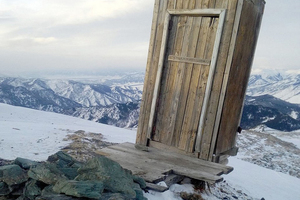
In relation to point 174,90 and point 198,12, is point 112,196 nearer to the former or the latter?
point 174,90

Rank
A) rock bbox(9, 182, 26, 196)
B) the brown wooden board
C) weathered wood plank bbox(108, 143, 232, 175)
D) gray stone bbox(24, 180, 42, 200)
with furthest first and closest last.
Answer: weathered wood plank bbox(108, 143, 232, 175) → the brown wooden board → rock bbox(9, 182, 26, 196) → gray stone bbox(24, 180, 42, 200)

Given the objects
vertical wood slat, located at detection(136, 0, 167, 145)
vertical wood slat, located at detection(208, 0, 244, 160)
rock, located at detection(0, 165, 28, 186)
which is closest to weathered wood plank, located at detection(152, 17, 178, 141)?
vertical wood slat, located at detection(136, 0, 167, 145)

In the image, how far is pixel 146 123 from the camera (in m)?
→ 6.03

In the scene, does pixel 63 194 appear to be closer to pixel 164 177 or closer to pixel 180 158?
pixel 164 177

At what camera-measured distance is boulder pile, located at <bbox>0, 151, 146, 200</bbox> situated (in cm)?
299

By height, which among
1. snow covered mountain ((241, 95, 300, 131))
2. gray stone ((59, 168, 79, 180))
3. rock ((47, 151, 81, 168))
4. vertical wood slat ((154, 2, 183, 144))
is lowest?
snow covered mountain ((241, 95, 300, 131))

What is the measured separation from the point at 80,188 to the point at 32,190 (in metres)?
0.74

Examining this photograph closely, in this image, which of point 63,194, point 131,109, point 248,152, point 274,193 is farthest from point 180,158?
point 131,109

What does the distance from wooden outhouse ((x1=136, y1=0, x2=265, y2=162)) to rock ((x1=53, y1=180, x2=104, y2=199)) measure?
2.86 m

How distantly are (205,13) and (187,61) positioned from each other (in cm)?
105

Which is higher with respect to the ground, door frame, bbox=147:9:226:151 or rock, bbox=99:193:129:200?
door frame, bbox=147:9:226:151

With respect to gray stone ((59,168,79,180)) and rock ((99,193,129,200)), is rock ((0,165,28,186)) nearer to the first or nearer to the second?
gray stone ((59,168,79,180))

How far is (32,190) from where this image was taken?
10.6 ft

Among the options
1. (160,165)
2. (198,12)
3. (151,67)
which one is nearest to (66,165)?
(160,165)
